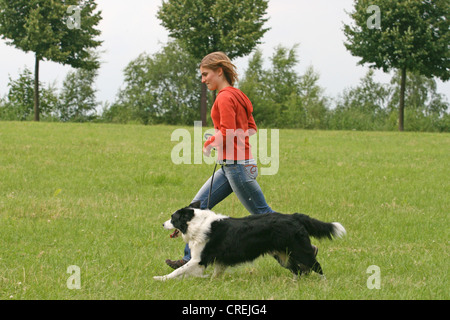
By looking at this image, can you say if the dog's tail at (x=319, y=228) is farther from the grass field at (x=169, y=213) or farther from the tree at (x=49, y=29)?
the tree at (x=49, y=29)

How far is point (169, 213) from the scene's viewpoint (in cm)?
859

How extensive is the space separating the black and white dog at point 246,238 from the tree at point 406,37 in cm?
2665

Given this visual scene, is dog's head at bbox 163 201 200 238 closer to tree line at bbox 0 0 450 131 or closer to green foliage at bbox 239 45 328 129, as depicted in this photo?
tree line at bbox 0 0 450 131

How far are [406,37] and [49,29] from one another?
21050 mm

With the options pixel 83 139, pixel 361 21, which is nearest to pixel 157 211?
pixel 83 139

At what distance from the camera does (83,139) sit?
717 inches

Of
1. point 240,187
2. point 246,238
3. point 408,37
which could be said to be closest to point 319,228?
point 246,238

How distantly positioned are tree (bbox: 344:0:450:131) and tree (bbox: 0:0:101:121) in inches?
657

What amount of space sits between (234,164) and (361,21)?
28.8m

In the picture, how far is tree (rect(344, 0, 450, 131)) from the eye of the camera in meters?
30.0

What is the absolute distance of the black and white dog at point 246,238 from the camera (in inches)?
191

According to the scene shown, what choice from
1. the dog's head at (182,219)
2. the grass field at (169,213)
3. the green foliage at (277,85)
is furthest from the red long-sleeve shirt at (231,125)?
the green foliage at (277,85)

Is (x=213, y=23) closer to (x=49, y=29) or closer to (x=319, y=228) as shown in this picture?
(x=49, y=29)
